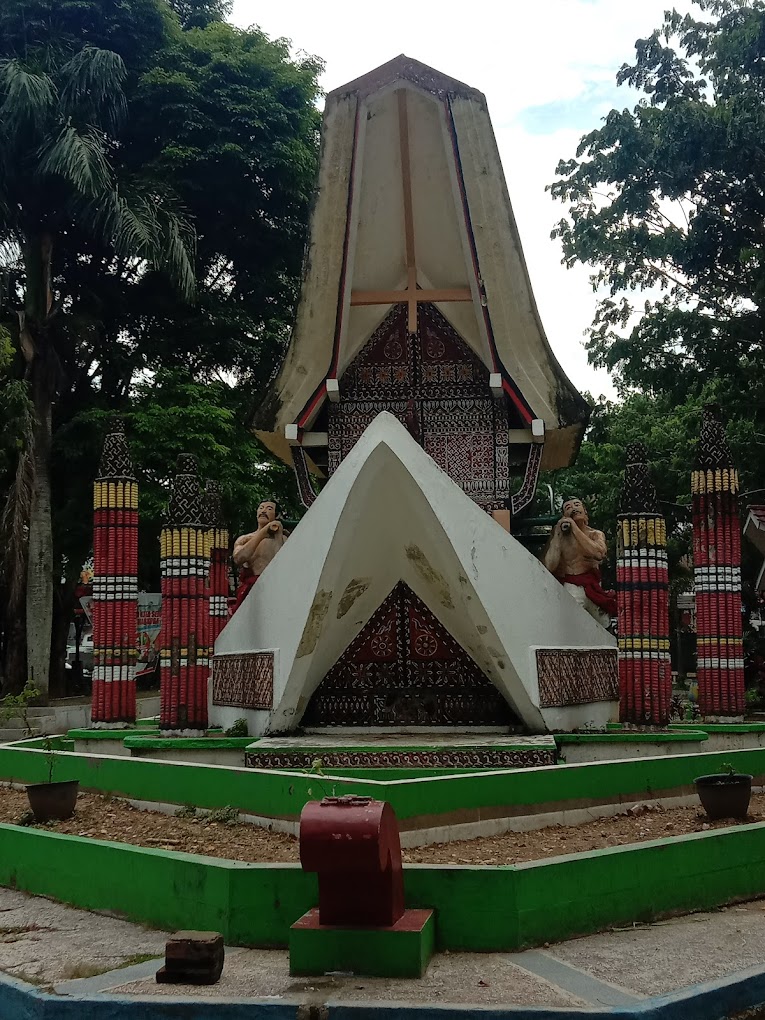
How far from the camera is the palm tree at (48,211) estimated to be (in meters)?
19.1

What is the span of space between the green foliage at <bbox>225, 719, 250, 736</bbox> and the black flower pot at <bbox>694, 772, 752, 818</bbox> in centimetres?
454

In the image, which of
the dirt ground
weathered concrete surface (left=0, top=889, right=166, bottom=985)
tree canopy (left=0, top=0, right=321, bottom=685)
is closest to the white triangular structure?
the dirt ground

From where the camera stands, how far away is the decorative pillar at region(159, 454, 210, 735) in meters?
10.5

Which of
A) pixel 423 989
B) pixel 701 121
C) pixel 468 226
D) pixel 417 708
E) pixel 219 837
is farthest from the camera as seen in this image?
pixel 701 121

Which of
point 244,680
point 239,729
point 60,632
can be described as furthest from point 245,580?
point 60,632

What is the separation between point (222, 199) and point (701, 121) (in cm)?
1049

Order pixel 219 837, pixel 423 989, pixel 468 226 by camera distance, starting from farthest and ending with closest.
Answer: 1. pixel 468 226
2. pixel 219 837
3. pixel 423 989

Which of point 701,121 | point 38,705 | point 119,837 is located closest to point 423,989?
point 119,837

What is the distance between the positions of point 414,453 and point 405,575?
62.4 inches

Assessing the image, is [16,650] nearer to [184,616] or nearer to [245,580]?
[245,580]

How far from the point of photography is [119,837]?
7113 millimetres

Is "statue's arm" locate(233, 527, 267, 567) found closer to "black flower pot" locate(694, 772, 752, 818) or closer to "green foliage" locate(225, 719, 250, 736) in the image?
"green foliage" locate(225, 719, 250, 736)

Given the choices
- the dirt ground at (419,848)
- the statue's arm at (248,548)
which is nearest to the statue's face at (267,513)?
the statue's arm at (248,548)

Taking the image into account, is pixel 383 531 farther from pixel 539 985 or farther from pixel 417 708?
pixel 539 985
